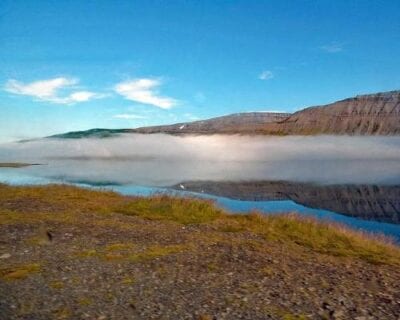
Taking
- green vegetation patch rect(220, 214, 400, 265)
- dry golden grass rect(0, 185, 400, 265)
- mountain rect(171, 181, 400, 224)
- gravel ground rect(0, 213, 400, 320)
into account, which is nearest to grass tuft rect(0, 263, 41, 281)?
gravel ground rect(0, 213, 400, 320)

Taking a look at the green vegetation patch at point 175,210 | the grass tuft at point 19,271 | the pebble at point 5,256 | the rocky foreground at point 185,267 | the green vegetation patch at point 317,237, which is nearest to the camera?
the rocky foreground at point 185,267

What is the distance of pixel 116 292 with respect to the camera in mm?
10789

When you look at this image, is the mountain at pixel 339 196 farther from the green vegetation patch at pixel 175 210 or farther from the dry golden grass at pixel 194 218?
the green vegetation patch at pixel 175 210

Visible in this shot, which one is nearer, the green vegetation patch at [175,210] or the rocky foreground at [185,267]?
the rocky foreground at [185,267]

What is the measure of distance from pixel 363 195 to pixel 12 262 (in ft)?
157

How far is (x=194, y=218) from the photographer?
21.3 meters

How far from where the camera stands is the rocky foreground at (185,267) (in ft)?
32.5

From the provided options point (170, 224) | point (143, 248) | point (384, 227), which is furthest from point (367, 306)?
point (384, 227)

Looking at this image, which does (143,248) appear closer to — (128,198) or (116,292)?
(116,292)

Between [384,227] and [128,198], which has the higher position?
[128,198]

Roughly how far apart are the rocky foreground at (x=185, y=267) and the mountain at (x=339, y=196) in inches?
771

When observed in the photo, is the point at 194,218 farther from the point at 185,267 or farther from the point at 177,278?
the point at 177,278

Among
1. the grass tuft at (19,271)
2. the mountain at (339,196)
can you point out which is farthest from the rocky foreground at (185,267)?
the mountain at (339,196)

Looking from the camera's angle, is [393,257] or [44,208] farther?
[44,208]
